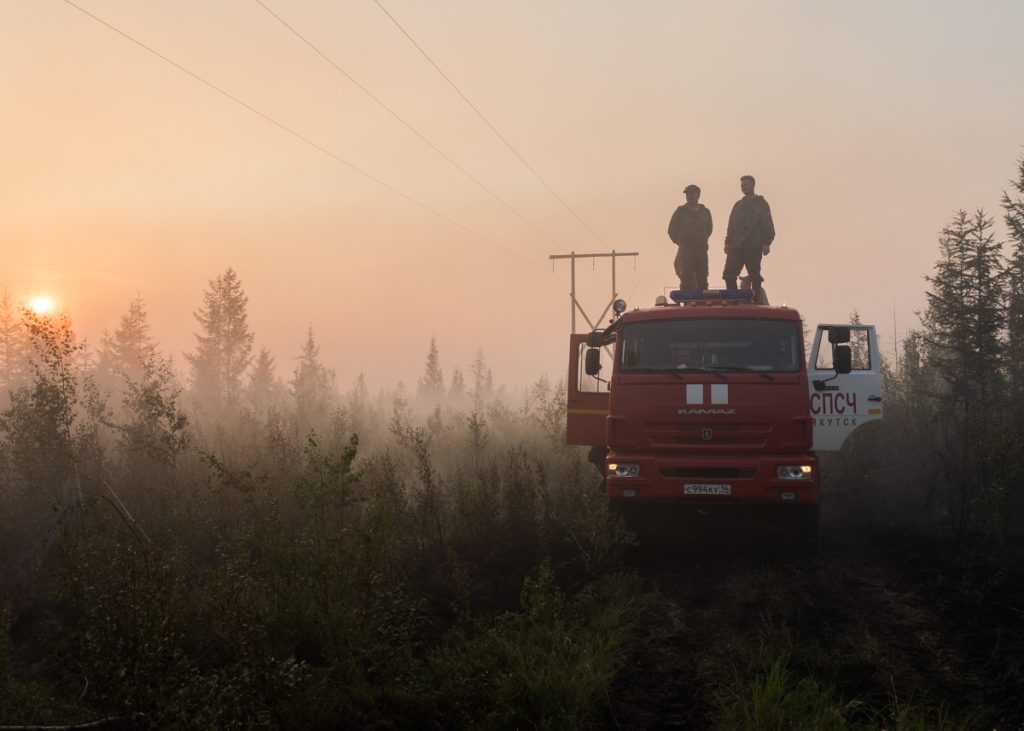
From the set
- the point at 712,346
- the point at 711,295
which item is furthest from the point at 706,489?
the point at 711,295

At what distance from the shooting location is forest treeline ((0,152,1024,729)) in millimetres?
4711

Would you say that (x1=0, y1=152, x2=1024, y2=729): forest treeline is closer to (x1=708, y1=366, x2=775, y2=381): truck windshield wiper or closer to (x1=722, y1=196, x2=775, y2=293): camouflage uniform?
(x1=708, y1=366, x2=775, y2=381): truck windshield wiper

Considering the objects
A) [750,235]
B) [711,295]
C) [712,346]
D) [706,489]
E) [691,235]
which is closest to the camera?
[706,489]

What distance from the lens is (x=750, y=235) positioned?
1263 centimetres

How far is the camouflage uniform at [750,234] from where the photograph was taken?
41.5 feet

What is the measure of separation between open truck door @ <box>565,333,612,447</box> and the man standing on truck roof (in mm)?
3662

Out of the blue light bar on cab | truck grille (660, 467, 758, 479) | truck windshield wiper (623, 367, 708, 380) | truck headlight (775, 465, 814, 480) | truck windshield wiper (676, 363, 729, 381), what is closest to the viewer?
truck headlight (775, 465, 814, 480)

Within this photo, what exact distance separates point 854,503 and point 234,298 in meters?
37.5

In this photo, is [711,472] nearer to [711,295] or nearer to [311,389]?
[711,295]

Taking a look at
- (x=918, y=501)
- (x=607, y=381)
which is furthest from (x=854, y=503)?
(x=607, y=381)

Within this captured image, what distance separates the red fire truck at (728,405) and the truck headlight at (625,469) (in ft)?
0.04

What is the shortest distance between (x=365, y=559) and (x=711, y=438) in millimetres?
4316

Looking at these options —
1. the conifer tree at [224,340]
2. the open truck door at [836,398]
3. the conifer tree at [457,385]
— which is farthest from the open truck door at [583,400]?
the conifer tree at [457,385]

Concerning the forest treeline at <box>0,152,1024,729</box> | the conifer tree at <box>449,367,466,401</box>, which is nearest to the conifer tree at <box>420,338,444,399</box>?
the conifer tree at <box>449,367,466,401</box>
